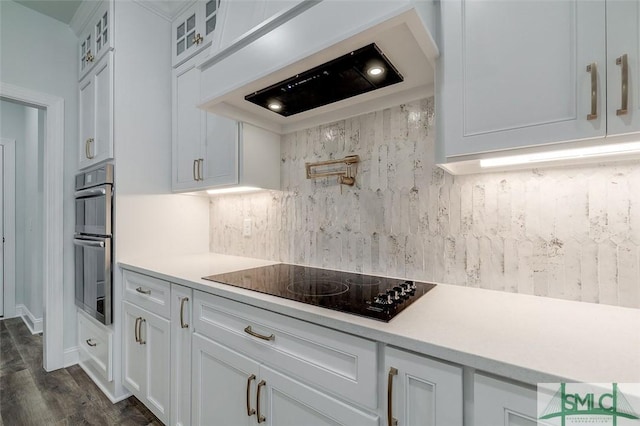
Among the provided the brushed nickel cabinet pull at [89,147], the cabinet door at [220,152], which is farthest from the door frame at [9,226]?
the cabinet door at [220,152]

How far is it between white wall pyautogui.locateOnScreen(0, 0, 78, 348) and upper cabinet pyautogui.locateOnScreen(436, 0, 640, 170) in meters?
2.80

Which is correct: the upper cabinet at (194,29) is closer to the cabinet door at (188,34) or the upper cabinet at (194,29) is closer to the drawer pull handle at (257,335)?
the cabinet door at (188,34)

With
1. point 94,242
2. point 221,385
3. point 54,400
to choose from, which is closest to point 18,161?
point 94,242

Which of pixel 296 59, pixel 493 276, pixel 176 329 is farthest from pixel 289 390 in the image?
pixel 296 59

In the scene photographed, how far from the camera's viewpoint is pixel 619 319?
2.77 ft

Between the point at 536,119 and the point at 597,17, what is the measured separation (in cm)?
26

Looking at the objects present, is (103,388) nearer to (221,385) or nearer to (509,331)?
(221,385)

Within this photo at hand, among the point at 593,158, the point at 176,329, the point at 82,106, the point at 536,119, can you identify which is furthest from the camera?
the point at 82,106

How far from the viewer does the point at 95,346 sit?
211 cm

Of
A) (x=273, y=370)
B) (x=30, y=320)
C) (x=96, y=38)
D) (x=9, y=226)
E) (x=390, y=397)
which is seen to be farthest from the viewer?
(x=9, y=226)

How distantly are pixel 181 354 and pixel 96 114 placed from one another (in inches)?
70.1

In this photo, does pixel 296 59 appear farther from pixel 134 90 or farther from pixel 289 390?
pixel 134 90

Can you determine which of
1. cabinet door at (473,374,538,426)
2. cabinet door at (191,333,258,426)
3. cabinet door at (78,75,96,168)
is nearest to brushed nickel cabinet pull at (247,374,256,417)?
cabinet door at (191,333,258,426)

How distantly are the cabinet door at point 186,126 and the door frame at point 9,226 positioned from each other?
2901 millimetres
